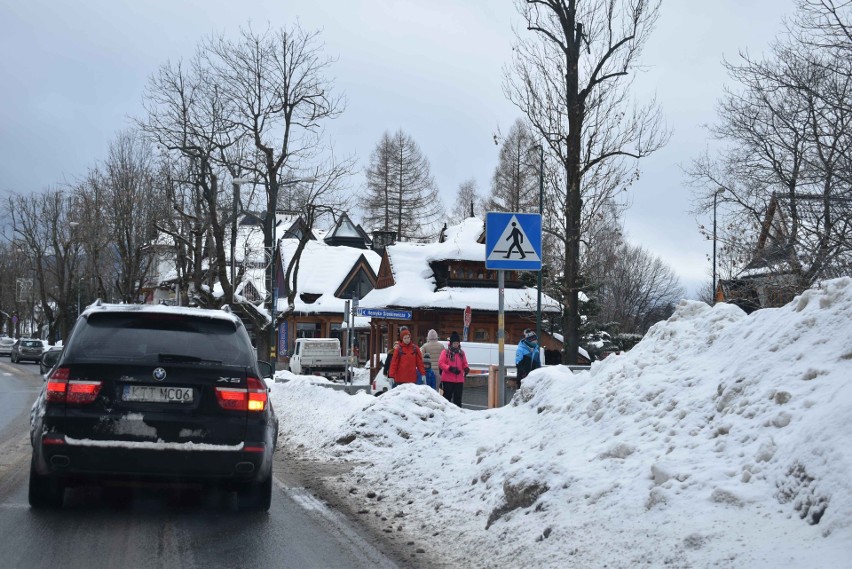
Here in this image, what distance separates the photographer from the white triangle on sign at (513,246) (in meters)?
11.7

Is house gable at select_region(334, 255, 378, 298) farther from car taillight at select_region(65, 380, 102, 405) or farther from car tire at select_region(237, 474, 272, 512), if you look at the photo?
car taillight at select_region(65, 380, 102, 405)

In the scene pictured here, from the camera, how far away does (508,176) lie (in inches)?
2525

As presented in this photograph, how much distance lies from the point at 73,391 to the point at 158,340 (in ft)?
2.48

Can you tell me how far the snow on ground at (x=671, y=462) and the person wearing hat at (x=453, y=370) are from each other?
6110 mm

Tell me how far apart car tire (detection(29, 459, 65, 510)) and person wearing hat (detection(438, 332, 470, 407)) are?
9932 millimetres

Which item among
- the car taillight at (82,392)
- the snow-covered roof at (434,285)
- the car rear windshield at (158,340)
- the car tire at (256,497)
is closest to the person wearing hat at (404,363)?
the car tire at (256,497)

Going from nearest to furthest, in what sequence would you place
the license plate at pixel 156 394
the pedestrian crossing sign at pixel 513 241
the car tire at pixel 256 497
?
the license plate at pixel 156 394
the car tire at pixel 256 497
the pedestrian crossing sign at pixel 513 241

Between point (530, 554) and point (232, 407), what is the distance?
105 inches

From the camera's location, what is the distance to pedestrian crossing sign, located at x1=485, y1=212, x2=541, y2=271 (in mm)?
11687

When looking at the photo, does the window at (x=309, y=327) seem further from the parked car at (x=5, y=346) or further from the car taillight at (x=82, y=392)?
the car taillight at (x=82, y=392)

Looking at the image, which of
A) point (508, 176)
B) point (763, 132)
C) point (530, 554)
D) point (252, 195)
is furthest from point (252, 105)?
point (530, 554)

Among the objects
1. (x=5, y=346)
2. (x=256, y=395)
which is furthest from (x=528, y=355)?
(x=5, y=346)

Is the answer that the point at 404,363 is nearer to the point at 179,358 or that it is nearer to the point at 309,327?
the point at 179,358

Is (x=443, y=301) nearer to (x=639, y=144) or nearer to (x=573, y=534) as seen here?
(x=639, y=144)
